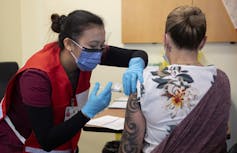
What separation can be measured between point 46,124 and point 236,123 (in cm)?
188

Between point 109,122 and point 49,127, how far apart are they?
0.72 m

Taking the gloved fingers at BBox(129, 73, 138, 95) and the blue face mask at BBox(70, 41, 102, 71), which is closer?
the gloved fingers at BBox(129, 73, 138, 95)

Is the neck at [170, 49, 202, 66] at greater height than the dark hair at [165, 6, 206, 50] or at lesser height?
lesser

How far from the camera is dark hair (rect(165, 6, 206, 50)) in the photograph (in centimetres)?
127

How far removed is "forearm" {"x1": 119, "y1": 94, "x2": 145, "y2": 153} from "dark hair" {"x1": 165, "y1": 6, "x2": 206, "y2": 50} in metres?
0.28

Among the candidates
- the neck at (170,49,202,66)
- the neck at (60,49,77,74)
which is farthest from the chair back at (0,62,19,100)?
the neck at (170,49,202,66)

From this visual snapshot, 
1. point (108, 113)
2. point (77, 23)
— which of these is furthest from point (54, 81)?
point (108, 113)

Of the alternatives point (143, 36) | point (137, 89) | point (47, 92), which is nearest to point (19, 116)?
point (47, 92)

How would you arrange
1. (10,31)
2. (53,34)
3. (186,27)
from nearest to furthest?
(186,27) < (53,34) < (10,31)

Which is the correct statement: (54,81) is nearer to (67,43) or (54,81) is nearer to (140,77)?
(67,43)

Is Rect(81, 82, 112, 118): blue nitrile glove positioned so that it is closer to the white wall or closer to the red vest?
the red vest

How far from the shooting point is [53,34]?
2.95 m

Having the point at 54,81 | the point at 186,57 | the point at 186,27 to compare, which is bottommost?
→ the point at 54,81

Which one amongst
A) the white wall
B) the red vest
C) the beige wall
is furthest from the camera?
the white wall
